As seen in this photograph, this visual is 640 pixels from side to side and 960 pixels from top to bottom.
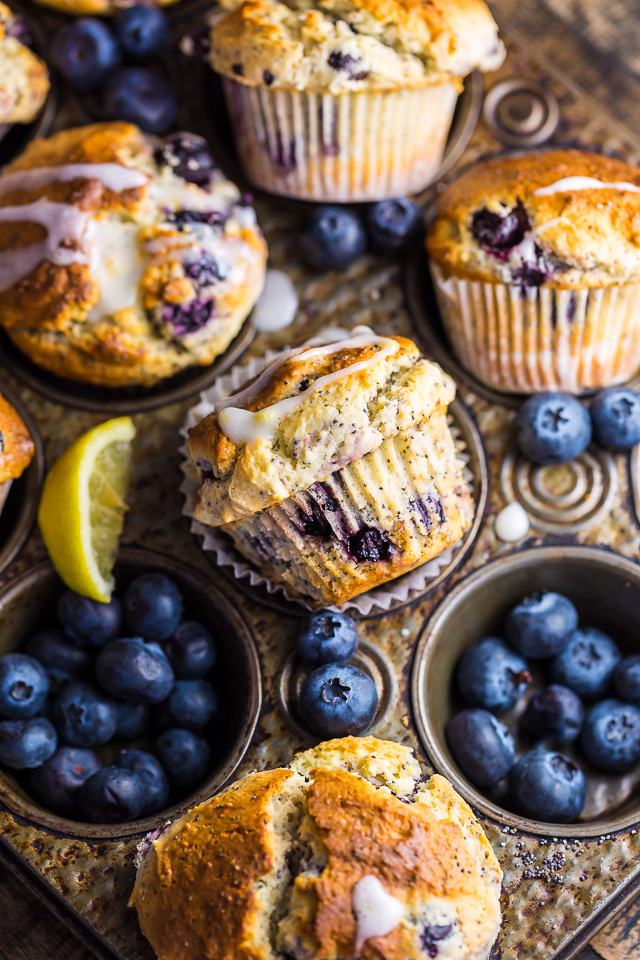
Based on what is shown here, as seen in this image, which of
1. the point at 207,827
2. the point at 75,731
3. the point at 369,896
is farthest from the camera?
the point at 75,731

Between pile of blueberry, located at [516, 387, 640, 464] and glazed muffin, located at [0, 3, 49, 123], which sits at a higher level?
glazed muffin, located at [0, 3, 49, 123]

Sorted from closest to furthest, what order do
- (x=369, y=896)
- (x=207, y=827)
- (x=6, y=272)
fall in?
(x=369, y=896) → (x=207, y=827) → (x=6, y=272)

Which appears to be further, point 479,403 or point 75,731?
Answer: point 479,403

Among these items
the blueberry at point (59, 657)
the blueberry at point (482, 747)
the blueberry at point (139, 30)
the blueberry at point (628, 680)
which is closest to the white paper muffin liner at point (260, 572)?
the blueberry at point (482, 747)

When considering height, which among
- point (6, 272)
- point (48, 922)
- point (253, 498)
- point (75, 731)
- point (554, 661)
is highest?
point (6, 272)

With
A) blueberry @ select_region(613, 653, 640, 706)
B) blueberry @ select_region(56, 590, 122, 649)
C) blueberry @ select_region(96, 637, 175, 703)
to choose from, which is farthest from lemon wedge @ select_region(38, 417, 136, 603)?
blueberry @ select_region(613, 653, 640, 706)

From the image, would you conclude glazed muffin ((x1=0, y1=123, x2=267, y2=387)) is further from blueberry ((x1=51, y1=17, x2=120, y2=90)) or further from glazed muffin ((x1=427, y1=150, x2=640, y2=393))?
glazed muffin ((x1=427, y1=150, x2=640, y2=393))

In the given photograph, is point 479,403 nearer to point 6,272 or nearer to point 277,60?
point 277,60

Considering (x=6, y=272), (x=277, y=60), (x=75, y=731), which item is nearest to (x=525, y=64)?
(x=277, y=60)
